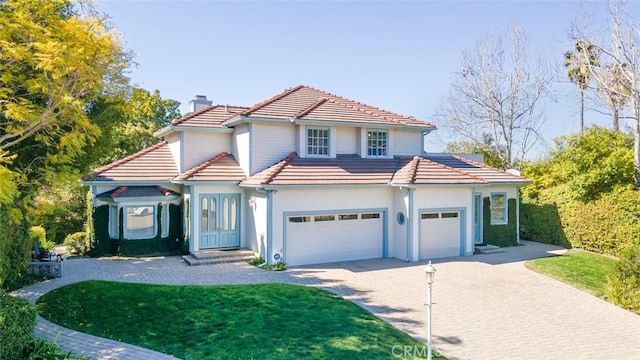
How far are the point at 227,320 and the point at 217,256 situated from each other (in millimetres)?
7631

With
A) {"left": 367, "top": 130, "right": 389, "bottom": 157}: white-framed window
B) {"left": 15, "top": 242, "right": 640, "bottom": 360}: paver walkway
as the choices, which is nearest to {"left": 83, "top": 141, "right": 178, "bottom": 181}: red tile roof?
{"left": 15, "top": 242, "right": 640, "bottom": 360}: paver walkway

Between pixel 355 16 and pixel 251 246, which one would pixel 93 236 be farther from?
pixel 355 16

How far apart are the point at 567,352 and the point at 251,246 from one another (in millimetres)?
13375

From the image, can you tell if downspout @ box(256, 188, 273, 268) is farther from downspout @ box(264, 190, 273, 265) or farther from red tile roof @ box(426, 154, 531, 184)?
red tile roof @ box(426, 154, 531, 184)

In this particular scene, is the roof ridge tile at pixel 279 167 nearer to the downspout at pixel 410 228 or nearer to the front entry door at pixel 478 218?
the downspout at pixel 410 228

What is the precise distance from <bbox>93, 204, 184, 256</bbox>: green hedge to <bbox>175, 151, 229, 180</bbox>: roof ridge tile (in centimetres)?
199

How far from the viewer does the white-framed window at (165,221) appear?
20172 millimetres

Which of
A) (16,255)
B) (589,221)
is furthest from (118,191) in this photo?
(589,221)

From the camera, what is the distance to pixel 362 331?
10258 mm

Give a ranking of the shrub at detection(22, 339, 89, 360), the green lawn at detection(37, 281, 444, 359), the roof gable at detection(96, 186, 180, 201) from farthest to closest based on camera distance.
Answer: the roof gable at detection(96, 186, 180, 201) < the green lawn at detection(37, 281, 444, 359) < the shrub at detection(22, 339, 89, 360)

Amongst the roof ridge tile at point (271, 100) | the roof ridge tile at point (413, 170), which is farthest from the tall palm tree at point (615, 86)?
the roof ridge tile at point (271, 100)

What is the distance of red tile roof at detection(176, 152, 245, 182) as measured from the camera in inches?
738

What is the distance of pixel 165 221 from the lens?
797 inches

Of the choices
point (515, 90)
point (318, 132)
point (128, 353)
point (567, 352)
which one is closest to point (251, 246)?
point (318, 132)
